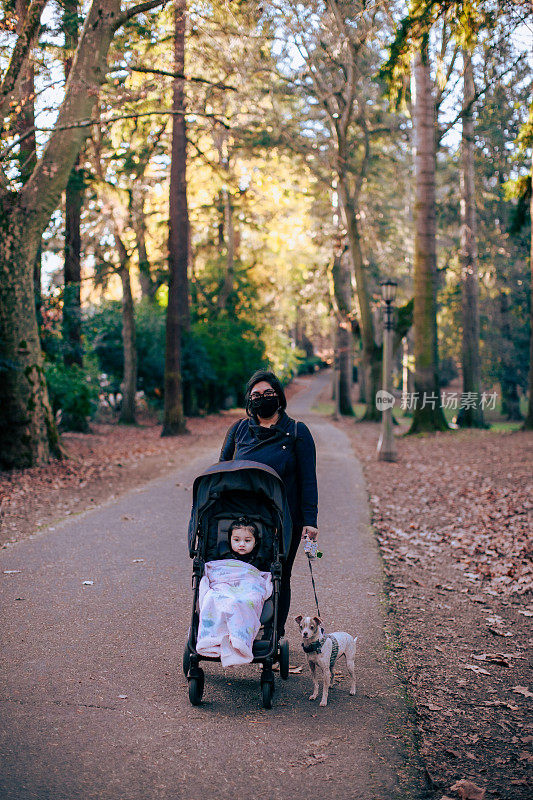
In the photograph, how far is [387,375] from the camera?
18875mm

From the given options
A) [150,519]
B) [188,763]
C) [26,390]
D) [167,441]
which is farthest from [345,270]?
[188,763]

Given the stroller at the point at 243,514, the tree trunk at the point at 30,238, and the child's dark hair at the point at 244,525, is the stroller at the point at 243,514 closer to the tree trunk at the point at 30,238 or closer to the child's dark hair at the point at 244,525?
the child's dark hair at the point at 244,525

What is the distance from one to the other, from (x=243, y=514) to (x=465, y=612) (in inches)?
125

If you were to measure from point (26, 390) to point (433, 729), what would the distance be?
11.7m

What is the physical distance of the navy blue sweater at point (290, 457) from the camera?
16.9 feet

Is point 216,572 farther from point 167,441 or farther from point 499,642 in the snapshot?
point 167,441

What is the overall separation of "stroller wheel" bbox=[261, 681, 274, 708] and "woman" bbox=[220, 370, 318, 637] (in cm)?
53

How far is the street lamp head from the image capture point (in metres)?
19.0

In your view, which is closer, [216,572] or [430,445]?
[216,572]

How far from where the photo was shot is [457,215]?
3778 centimetres

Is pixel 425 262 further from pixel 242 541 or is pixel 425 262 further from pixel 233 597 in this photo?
pixel 233 597

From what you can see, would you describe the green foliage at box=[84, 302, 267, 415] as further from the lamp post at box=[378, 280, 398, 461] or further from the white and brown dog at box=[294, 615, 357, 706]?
the white and brown dog at box=[294, 615, 357, 706]

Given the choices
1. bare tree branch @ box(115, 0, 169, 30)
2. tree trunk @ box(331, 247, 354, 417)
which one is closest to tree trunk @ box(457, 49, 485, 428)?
tree trunk @ box(331, 247, 354, 417)

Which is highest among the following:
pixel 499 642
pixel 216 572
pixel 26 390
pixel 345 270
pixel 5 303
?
pixel 345 270
